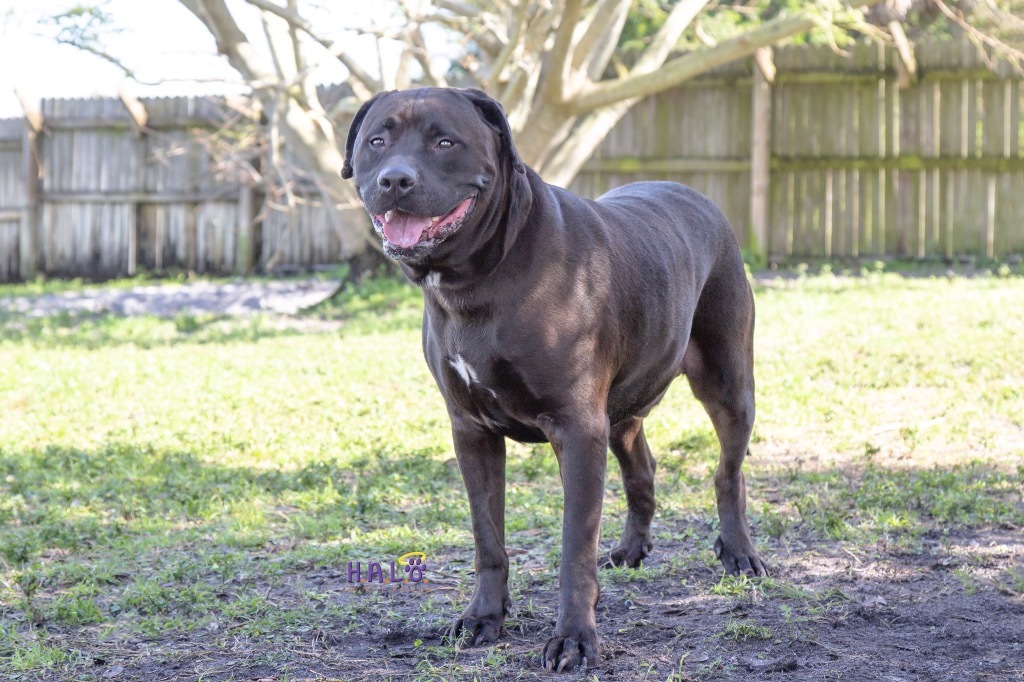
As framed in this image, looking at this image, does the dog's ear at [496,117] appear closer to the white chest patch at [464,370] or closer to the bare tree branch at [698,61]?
the white chest patch at [464,370]

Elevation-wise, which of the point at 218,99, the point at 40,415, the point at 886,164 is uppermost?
the point at 218,99

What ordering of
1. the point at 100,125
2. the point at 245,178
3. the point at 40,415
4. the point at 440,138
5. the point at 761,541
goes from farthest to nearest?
the point at 100,125 < the point at 245,178 < the point at 40,415 < the point at 761,541 < the point at 440,138

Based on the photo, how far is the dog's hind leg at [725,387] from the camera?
180 inches

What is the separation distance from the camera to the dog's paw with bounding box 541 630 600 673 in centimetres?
350

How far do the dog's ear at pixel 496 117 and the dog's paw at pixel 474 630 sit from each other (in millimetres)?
1452

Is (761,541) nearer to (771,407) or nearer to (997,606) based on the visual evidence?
(997,606)

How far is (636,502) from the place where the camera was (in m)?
4.71

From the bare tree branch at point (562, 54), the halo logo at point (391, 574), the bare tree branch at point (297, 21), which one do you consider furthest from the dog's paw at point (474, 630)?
the bare tree branch at point (562, 54)

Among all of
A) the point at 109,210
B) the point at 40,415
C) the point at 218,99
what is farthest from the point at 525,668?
the point at 109,210

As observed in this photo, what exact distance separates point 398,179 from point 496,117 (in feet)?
1.62

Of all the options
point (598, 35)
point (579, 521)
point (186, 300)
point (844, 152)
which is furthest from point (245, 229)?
point (579, 521)

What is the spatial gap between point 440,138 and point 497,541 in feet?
4.44

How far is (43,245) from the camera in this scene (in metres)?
18.5

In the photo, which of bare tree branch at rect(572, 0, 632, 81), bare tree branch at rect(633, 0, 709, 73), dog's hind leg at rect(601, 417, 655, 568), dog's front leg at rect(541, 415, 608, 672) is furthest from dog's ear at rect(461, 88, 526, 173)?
bare tree branch at rect(633, 0, 709, 73)
